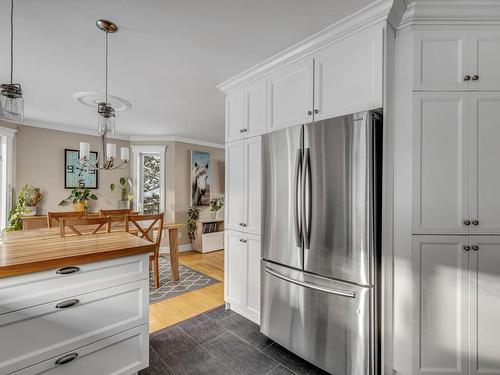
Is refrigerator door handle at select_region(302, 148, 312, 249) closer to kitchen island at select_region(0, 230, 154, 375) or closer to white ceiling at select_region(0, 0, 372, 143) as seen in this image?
white ceiling at select_region(0, 0, 372, 143)

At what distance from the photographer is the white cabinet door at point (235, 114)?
8.25 ft

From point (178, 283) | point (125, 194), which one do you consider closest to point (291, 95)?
point (178, 283)

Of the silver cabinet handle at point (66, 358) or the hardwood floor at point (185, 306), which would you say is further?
the hardwood floor at point (185, 306)

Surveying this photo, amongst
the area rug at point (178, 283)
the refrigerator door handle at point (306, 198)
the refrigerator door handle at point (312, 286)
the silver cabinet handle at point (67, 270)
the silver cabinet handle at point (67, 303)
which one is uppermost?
the refrigerator door handle at point (306, 198)

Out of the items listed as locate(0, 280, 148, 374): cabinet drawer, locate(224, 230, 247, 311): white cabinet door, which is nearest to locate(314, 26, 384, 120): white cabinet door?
locate(224, 230, 247, 311): white cabinet door

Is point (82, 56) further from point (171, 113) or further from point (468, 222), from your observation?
point (468, 222)

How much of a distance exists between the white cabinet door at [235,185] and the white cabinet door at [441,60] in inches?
59.4

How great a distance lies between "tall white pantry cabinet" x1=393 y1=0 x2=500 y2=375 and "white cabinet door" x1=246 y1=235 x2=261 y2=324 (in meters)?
1.12

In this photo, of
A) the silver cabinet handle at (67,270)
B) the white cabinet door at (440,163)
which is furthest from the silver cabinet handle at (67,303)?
the white cabinet door at (440,163)

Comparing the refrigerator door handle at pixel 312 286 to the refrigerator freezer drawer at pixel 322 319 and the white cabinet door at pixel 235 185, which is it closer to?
the refrigerator freezer drawer at pixel 322 319

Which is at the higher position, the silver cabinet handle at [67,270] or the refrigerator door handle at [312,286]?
the silver cabinet handle at [67,270]

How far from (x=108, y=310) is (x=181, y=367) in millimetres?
778

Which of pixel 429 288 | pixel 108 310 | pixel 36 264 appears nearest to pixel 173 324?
pixel 108 310

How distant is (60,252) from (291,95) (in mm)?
1950
